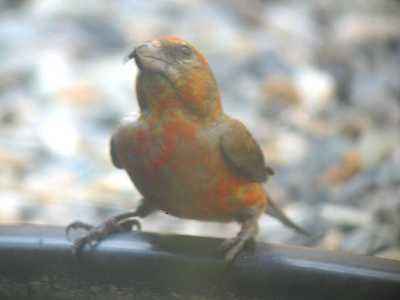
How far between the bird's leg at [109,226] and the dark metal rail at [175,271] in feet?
0.16

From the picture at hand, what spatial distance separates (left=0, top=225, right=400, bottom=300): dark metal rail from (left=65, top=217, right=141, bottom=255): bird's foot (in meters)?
0.03

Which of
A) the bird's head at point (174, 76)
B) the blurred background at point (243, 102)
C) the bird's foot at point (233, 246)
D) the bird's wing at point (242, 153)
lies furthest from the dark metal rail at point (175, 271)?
the blurred background at point (243, 102)

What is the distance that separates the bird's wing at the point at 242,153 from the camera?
2713mm

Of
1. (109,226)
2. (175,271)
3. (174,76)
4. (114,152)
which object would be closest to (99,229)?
(109,226)

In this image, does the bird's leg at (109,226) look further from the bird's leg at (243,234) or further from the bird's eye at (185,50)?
the bird's eye at (185,50)

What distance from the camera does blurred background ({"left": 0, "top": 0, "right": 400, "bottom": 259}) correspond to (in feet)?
15.5

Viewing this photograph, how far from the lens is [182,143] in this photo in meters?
2.60

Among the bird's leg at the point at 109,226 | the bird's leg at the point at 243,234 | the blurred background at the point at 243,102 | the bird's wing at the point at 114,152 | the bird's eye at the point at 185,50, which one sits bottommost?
the blurred background at the point at 243,102

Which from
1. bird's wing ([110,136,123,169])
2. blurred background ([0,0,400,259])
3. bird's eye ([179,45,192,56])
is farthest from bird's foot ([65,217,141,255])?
blurred background ([0,0,400,259])

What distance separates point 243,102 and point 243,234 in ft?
12.5

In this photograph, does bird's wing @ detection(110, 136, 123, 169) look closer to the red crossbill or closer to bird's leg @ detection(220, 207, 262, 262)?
the red crossbill

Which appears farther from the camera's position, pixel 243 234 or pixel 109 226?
pixel 109 226

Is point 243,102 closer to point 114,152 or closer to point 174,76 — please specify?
point 114,152

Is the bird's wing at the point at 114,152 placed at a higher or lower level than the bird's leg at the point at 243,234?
higher
